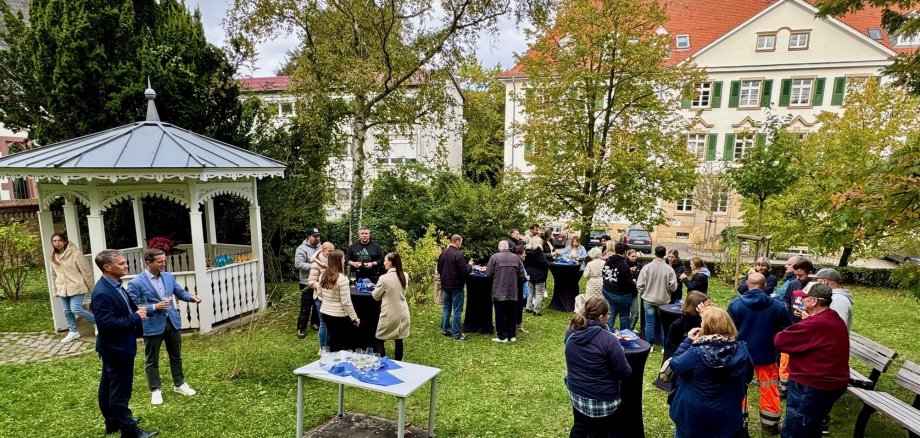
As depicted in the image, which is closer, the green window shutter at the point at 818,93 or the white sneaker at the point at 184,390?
the white sneaker at the point at 184,390

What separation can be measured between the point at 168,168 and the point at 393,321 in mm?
4357

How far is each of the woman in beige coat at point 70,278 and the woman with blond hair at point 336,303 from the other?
4.29 meters

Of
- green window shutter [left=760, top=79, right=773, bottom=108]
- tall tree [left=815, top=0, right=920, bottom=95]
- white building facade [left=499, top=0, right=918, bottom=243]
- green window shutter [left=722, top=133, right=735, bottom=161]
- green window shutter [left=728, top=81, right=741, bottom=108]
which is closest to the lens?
tall tree [left=815, top=0, right=920, bottom=95]

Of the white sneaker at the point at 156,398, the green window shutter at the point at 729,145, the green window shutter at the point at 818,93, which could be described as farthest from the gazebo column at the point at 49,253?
the green window shutter at the point at 818,93

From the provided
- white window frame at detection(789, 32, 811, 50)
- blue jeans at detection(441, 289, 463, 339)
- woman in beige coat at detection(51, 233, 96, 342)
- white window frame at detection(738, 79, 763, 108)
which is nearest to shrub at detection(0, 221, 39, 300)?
woman in beige coat at detection(51, 233, 96, 342)

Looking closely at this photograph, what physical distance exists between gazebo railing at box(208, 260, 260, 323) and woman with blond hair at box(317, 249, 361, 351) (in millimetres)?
3041

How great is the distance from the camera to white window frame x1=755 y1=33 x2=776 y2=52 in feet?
82.0

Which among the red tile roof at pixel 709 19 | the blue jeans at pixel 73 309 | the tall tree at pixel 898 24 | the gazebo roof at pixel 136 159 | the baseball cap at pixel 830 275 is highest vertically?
the red tile roof at pixel 709 19

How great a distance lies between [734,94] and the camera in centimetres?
2573

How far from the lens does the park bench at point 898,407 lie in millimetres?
4094

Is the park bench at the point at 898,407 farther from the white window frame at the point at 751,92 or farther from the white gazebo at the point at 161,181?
the white window frame at the point at 751,92

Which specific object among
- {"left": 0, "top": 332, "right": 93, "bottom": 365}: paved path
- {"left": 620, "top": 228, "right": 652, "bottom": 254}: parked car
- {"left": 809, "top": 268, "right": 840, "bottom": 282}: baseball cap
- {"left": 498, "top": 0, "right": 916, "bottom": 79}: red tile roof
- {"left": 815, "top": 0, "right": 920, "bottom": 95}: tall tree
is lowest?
{"left": 620, "top": 228, "right": 652, "bottom": 254}: parked car

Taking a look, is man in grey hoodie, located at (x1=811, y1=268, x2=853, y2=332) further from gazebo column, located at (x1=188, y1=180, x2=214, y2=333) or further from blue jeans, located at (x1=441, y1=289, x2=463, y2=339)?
gazebo column, located at (x1=188, y1=180, x2=214, y2=333)

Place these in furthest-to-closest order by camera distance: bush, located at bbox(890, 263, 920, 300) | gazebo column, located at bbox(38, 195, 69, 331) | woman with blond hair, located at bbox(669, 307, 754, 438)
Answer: gazebo column, located at bbox(38, 195, 69, 331) → bush, located at bbox(890, 263, 920, 300) → woman with blond hair, located at bbox(669, 307, 754, 438)
